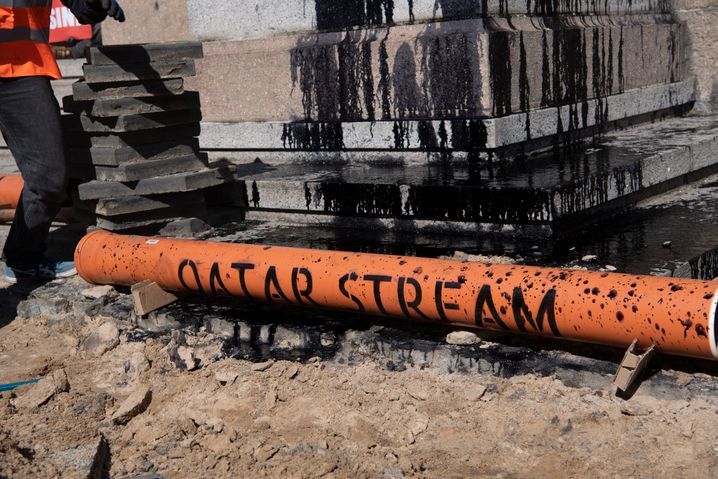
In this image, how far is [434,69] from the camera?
571 cm

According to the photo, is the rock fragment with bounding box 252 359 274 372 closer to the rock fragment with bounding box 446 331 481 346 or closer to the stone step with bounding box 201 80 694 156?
the rock fragment with bounding box 446 331 481 346

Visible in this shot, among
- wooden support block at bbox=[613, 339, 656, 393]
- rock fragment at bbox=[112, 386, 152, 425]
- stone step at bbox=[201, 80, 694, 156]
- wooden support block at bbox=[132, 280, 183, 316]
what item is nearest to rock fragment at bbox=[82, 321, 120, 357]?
wooden support block at bbox=[132, 280, 183, 316]

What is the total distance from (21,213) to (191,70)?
4.48 ft

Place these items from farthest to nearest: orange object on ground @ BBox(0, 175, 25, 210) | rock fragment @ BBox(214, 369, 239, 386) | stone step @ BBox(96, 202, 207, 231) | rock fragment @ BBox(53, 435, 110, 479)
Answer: orange object on ground @ BBox(0, 175, 25, 210)
stone step @ BBox(96, 202, 207, 231)
rock fragment @ BBox(214, 369, 239, 386)
rock fragment @ BBox(53, 435, 110, 479)

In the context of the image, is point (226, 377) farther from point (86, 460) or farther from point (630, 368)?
point (630, 368)

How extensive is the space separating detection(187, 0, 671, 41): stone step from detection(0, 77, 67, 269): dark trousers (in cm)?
231

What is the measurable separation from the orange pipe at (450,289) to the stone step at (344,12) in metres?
2.46

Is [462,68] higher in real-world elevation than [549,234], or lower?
higher

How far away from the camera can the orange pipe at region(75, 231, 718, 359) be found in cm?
301

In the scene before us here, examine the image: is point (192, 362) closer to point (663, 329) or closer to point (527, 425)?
point (527, 425)

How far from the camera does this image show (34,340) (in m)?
4.43

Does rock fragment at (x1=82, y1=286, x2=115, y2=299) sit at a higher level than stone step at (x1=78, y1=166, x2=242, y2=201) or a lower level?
lower

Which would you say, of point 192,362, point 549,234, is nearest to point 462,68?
point 549,234

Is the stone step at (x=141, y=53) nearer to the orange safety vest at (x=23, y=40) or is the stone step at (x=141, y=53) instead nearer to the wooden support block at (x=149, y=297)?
the orange safety vest at (x=23, y=40)
